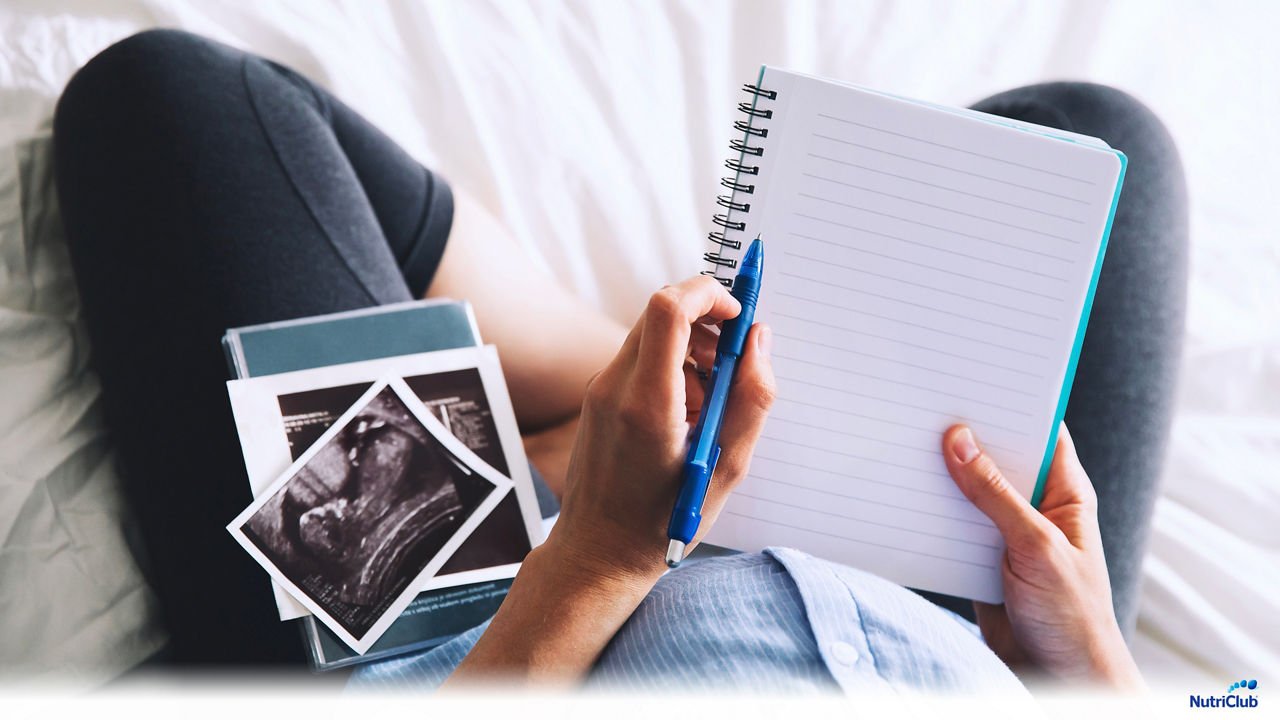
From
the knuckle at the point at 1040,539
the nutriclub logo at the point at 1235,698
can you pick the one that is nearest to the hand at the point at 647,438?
the knuckle at the point at 1040,539

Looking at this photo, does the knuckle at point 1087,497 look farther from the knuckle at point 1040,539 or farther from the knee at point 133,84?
the knee at point 133,84

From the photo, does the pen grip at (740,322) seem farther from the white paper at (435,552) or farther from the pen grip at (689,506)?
the white paper at (435,552)

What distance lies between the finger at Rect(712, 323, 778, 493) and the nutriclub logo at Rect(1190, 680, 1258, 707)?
0.62 meters

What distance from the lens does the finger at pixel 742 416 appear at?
50 centimetres

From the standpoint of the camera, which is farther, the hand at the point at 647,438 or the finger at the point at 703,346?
the finger at the point at 703,346

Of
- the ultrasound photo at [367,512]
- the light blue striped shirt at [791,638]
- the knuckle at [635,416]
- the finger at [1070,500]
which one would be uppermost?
the knuckle at [635,416]

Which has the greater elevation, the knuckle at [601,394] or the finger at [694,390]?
the knuckle at [601,394]

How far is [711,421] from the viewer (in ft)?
1.57

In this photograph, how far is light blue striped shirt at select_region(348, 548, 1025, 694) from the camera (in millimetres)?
441

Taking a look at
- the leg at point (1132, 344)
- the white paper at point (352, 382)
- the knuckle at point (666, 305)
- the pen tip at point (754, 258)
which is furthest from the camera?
the leg at point (1132, 344)

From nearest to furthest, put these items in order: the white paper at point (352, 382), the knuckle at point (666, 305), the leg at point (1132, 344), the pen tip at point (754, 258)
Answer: the knuckle at point (666, 305), the pen tip at point (754, 258), the white paper at point (352, 382), the leg at point (1132, 344)

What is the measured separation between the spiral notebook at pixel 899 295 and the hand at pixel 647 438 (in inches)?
3.7

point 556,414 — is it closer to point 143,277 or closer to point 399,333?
point 399,333

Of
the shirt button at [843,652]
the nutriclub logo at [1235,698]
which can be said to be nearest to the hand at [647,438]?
the shirt button at [843,652]
